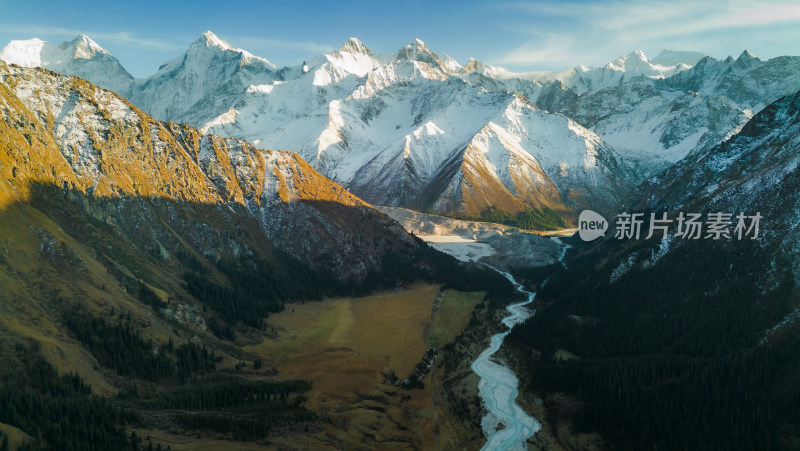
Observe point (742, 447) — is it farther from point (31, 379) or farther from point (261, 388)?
point (31, 379)

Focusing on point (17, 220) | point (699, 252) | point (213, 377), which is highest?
point (699, 252)

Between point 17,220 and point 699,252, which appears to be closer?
point 17,220

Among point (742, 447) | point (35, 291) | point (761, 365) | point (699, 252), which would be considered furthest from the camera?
point (699, 252)

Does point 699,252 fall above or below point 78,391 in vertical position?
above

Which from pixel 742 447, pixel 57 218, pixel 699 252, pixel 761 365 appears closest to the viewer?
pixel 742 447

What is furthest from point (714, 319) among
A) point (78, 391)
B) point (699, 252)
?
point (78, 391)

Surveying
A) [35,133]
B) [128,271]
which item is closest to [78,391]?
[128,271]

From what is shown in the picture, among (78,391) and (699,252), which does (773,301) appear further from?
(78,391)

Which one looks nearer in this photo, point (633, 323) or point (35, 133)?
point (633, 323)

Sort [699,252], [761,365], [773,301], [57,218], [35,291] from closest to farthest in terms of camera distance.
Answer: [761,365] < [35,291] < [773,301] < [57,218] < [699,252]
